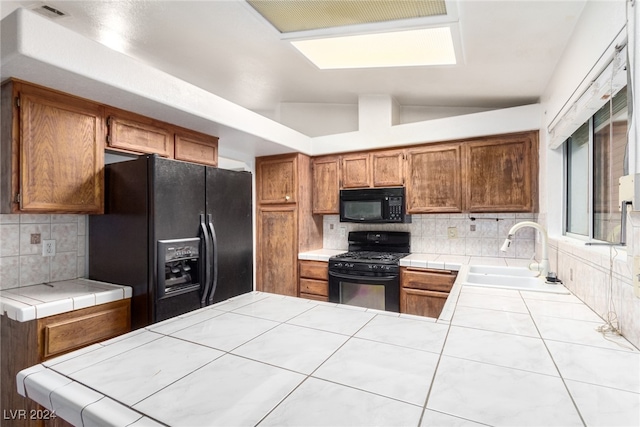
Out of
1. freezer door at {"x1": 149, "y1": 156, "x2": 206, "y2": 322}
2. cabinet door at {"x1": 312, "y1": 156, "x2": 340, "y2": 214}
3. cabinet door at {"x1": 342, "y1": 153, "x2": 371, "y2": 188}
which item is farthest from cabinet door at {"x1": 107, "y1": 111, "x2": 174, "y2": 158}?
cabinet door at {"x1": 342, "y1": 153, "x2": 371, "y2": 188}

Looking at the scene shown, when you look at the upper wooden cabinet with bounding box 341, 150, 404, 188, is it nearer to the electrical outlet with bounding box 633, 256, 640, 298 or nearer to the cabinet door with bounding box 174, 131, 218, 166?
the cabinet door with bounding box 174, 131, 218, 166

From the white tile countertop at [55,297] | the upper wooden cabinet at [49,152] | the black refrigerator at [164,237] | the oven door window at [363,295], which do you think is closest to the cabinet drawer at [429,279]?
the oven door window at [363,295]

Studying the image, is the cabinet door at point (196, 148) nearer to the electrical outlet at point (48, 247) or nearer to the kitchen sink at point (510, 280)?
the electrical outlet at point (48, 247)

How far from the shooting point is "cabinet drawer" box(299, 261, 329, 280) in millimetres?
3270

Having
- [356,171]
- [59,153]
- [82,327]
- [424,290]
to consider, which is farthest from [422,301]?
[59,153]

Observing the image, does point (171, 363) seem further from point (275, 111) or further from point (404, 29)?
point (275, 111)

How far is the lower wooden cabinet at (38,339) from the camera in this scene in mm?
1561

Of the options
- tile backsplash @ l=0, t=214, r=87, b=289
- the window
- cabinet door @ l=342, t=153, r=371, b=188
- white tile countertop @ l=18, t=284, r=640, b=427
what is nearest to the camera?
white tile countertop @ l=18, t=284, r=640, b=427

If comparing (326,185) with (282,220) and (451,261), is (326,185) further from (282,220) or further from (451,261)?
(451,261)

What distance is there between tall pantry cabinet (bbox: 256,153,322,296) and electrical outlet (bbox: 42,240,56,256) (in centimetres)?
194

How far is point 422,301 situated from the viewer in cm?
279

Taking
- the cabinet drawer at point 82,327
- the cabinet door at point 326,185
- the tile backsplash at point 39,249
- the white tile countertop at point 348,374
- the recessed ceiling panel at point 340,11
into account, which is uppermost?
the recessed ceiling panel at point 340,11

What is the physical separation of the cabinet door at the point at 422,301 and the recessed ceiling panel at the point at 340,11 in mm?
2112

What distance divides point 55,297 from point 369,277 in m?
2.29
